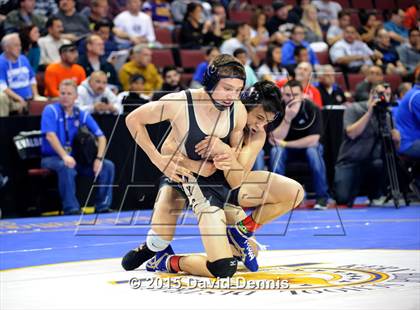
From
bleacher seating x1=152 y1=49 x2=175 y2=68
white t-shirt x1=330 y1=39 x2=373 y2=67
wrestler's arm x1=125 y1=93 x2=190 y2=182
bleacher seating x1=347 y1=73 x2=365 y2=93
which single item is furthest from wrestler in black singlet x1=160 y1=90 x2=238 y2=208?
white t-shirt x1=330 y1=39 x2=373 y2=67

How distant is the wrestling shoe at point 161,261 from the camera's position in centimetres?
557

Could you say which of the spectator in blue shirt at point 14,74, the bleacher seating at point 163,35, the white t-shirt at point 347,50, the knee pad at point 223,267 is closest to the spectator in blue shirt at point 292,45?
the white t-shirt at point 347,50

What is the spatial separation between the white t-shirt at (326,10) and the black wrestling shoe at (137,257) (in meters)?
11.6

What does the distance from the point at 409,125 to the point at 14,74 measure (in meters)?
4.61

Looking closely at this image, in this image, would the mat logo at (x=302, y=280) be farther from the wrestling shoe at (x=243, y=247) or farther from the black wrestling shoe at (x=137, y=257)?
the black wrestling shoe at (x=137, y=257)

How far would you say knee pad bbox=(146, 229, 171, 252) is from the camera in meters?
5.55

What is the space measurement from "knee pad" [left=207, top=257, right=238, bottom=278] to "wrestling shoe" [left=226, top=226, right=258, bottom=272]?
0.28 meters

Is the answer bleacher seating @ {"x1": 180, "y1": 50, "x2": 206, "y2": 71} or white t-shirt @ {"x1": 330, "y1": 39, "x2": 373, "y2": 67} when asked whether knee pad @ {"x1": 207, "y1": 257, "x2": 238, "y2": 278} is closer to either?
bleacher seating @ {"x1": 180, "y1": 50, "x2": 206, "y2": 71}

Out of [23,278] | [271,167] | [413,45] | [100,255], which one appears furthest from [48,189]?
[413,45]

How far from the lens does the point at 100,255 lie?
260 inches

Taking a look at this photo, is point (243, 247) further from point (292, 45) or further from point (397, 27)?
point (397, 27)

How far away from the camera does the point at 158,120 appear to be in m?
5.57

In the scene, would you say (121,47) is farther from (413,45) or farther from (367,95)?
(413,45)

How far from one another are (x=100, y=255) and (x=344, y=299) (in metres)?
2.64
